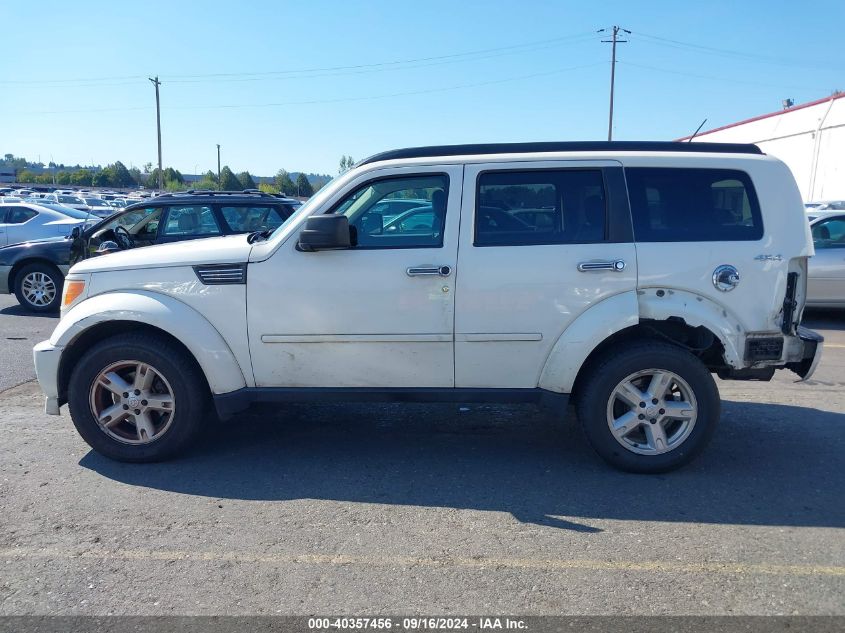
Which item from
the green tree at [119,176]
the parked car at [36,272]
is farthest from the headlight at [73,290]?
the green tree at [119,176]

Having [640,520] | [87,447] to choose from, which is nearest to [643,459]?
[640,520]

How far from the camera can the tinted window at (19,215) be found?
579 inches

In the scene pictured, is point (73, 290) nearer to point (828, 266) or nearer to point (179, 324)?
point (179, 324)

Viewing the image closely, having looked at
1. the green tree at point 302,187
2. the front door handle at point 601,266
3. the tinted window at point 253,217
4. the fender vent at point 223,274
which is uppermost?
the green tree at point 302,187

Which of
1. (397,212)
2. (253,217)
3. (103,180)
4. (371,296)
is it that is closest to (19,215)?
(253,217)

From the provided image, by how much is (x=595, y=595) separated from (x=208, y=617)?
5.69 ft

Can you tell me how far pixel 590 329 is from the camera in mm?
4488

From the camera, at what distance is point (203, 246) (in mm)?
4934

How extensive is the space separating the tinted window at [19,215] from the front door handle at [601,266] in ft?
Answer: 45.5

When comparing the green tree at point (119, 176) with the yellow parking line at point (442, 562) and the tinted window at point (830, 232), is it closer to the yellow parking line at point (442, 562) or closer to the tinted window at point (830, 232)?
the tinted window at point (830, 232)

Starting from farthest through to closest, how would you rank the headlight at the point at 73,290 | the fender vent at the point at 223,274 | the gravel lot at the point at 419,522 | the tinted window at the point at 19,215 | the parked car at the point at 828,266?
the tinted window at the point at 19,215, the parked car at the point at 828,266, the headlight at the point at 73,290, the fender vent at the point at 223,274, the gravel lot at the point at 419,522

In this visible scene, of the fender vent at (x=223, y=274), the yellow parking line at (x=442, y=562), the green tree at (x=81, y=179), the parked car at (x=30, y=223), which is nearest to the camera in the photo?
the yellow parking line at (x=442, y=562)

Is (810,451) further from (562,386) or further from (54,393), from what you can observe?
(54,393)

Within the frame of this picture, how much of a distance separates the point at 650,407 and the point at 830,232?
23.8 ft
